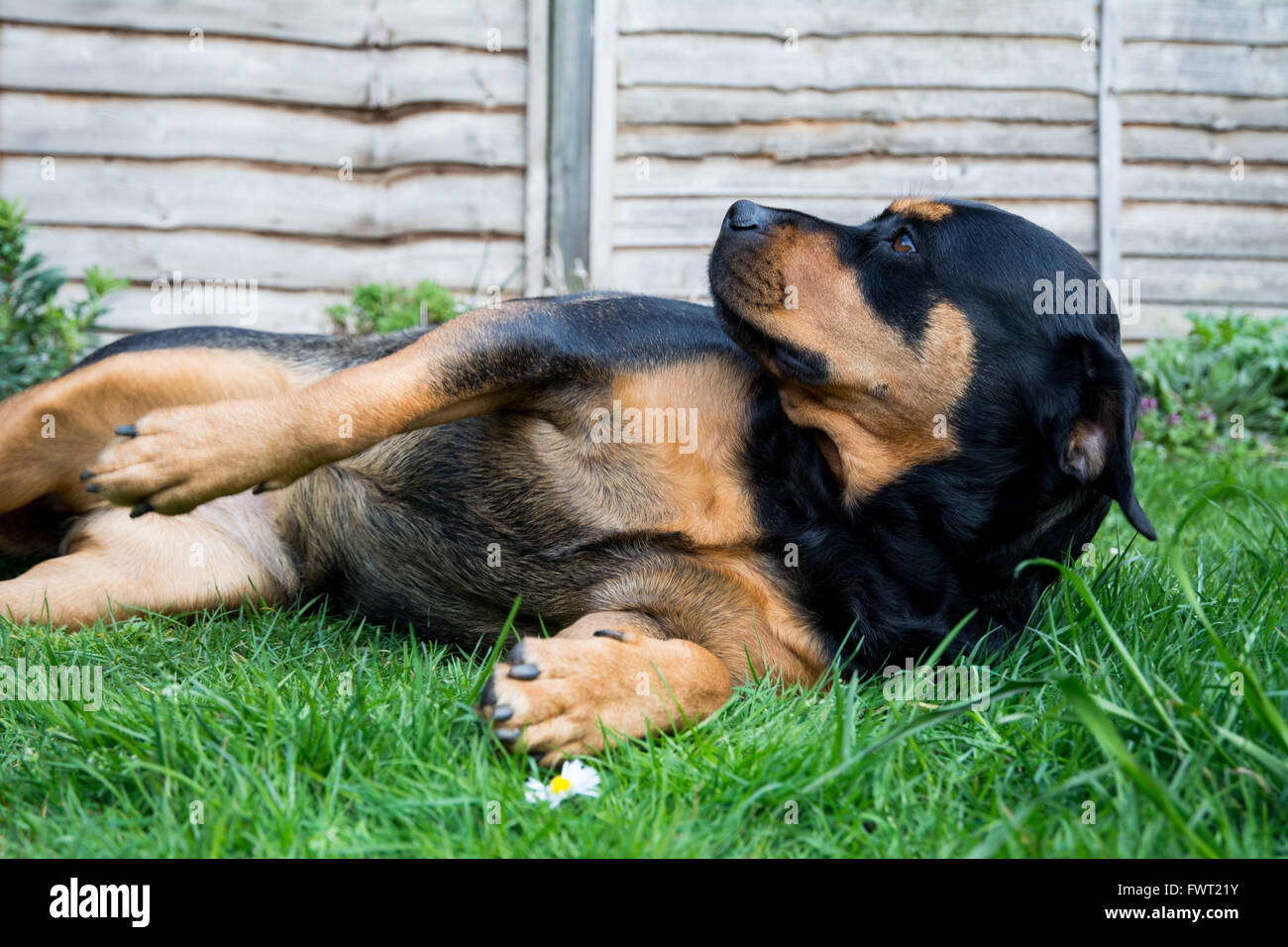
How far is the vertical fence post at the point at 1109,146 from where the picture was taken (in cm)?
841

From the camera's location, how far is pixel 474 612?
3.02 meters

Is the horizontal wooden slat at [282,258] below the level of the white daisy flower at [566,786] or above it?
above

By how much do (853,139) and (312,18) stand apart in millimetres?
4314

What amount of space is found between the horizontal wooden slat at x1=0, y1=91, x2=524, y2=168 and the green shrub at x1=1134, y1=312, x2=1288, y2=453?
17.3ft

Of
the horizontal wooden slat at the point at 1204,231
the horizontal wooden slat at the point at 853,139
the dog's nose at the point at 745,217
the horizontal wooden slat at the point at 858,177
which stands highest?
the horizontal wooden slat at the point at 853,139

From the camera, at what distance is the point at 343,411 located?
2619mm

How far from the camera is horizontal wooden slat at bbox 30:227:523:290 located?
7387 mm

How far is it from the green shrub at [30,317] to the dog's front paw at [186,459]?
3335mm

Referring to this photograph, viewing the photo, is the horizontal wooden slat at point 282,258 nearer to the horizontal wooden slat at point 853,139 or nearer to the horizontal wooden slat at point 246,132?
the horizontal wooden slat at point 246,132

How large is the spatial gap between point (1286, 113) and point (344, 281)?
8241 mm

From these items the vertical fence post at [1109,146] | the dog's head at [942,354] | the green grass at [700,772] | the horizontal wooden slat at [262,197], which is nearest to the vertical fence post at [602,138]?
the horizontal wooden slat at [262,197]

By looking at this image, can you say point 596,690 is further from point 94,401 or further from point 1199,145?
point 1199,145

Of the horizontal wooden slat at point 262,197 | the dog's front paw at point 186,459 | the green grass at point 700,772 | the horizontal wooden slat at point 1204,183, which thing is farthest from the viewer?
the horizontal wooden slat at point 1204,183

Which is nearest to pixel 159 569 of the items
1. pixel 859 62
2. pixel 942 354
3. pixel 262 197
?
pixel 942 354
